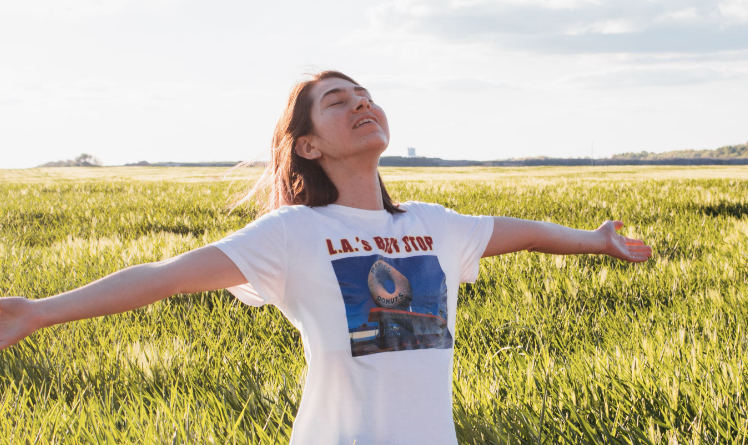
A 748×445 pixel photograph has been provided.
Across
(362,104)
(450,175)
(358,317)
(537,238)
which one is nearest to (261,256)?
(358,317)

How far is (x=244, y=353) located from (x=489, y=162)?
8328 cm

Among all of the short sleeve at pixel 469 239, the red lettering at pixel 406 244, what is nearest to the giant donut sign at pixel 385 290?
the red lettering at pixel 406 244

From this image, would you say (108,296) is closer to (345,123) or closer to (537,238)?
(345,123)

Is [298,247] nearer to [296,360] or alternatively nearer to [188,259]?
[188,259]

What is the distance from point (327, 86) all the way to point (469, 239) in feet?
2.63

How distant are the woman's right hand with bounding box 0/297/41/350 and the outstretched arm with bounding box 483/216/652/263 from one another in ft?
4.89

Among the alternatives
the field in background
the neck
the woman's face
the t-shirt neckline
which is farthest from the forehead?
the field in background

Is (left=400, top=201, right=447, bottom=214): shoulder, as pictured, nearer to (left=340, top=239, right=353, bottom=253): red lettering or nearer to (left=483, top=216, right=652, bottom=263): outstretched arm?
(left=483, top=216, right=652, bottom=263): outstretched arm

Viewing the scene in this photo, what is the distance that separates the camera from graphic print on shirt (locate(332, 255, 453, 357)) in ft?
5.39

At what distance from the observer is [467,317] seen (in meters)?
2.92

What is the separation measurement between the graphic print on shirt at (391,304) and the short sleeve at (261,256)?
18cm

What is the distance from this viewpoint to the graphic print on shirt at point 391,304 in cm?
164

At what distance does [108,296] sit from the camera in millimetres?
1441

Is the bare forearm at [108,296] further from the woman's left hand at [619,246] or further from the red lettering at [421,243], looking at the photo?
the woman's left hand at [619,246]
